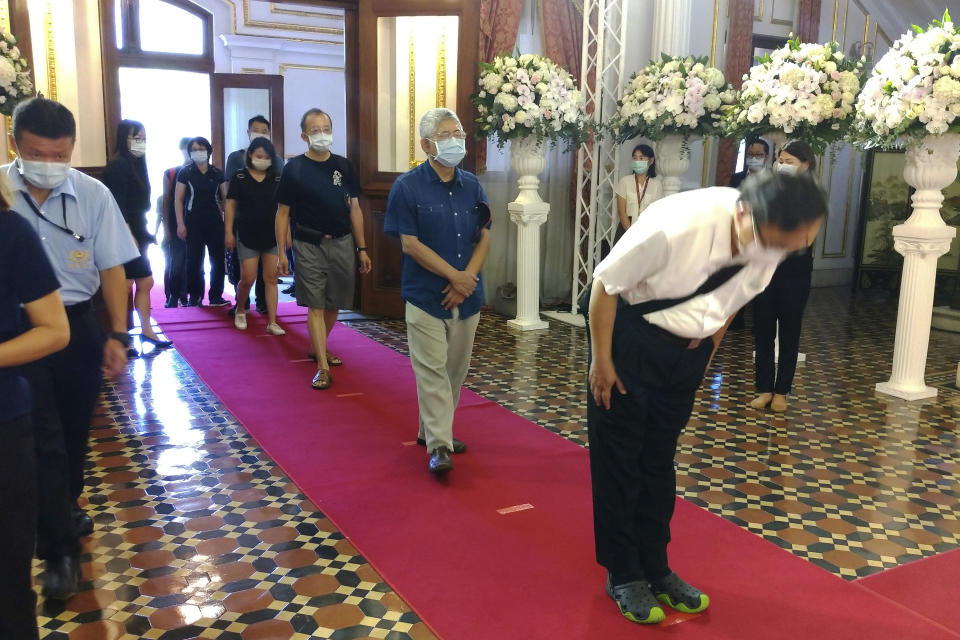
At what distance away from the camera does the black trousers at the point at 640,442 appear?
97.3 inches

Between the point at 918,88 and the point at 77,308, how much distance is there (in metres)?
4.42

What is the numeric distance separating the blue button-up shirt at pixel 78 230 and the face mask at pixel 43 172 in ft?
0.16

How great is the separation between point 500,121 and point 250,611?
5029 millimetres

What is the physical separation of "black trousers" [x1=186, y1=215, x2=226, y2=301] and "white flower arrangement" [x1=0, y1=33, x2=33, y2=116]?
2358 mm

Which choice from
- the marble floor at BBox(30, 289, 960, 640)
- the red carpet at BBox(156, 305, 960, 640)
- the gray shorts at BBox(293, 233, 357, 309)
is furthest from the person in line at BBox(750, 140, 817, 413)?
the gray shorts at BBox(293, 233, 357, 309)

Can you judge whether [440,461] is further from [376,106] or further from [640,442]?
[376,106]

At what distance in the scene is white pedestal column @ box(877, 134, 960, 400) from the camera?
520cm

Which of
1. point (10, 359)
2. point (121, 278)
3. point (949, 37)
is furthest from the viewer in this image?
point (949, 37)

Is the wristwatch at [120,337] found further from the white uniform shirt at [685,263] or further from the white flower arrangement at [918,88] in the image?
the white flower arrangement at [918,88]

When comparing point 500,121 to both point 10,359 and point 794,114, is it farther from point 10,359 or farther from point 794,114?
point 10,359

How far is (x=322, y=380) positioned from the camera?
206 inches

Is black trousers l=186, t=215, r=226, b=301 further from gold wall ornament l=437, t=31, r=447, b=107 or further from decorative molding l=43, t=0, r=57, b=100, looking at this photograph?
gold wall ornament l=437, t=31, r=447, b=107

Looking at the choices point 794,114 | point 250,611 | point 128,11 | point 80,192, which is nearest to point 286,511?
point 250,611

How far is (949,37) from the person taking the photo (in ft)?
15.5
